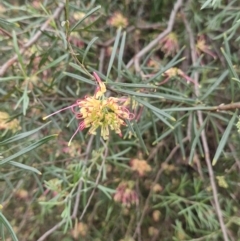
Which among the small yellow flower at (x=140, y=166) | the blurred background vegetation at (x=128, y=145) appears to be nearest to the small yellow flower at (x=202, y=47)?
the blurred background vegetation at (x=128, y=145)

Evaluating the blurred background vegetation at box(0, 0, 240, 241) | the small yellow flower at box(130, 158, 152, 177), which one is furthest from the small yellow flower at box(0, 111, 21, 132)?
the small yellow flower at box(130, 158, 152, 177)

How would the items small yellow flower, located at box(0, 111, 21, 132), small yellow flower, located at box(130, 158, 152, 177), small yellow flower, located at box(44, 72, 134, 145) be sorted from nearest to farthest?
small yellow flower, located at box(44, 72, 134, 145) < small yellow flower, located at box(0, 111, 21, 132) < small yellow flower, located at box(130, 158, 152, 177)

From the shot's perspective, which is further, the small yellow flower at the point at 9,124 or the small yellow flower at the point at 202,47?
the small yellow flower at the point at 202,47

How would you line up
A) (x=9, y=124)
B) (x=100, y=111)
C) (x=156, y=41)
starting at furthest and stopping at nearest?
(x=156, y=41) < (x=9, y=124) < (x=100, y=111)

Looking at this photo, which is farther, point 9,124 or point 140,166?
point 140,166

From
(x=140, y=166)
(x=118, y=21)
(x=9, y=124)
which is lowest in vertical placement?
(x=140, y=166)

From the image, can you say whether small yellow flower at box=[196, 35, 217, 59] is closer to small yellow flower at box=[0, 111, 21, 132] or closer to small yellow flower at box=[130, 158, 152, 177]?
small yellow flower at box=[130, 158, 152, 177]

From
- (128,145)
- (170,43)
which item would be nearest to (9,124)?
(128,145)

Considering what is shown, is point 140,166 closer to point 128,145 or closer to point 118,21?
point 128,145

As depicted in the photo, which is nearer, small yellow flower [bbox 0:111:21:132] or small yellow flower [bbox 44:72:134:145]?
small yellow flower [bbox 44:72:134:145]

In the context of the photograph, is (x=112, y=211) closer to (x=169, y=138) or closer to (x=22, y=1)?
(x=169, y=138)

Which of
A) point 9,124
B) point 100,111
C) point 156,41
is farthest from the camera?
point 156,41

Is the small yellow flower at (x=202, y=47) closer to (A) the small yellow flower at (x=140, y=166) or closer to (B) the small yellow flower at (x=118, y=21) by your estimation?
(B) the small yellow flower at (x=118, y=21)
